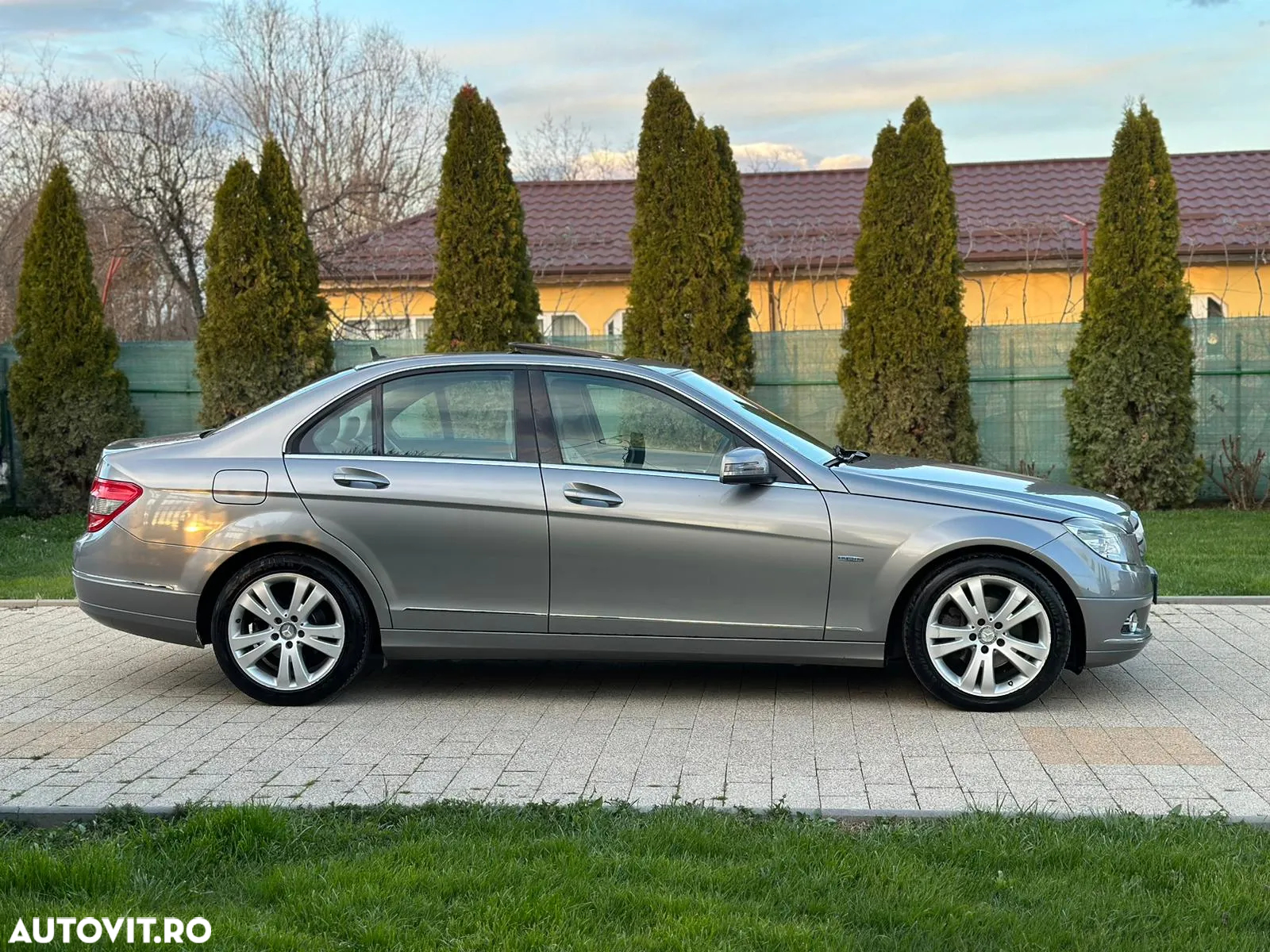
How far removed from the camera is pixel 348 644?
6449mm

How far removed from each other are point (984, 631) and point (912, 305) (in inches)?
354

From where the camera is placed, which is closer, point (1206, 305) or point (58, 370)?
point (58, 370)

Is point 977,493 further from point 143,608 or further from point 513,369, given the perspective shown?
point 143,608

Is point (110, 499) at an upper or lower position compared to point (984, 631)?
upper

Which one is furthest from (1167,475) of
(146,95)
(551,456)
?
(146,95)

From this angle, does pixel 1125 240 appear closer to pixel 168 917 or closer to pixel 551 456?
pixel 551 456

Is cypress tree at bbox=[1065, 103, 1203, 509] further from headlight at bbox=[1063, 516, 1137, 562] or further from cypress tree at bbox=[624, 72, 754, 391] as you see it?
headlight at bbox=[1063, 516, 1137, 562]

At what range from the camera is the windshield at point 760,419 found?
6551mm

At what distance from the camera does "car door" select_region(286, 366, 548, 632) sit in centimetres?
632

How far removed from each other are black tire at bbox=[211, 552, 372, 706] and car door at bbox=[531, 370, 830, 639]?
96 cm

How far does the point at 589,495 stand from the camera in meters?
6.29

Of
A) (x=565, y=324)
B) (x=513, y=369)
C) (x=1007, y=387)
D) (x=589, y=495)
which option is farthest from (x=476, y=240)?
(x=589, y=495)

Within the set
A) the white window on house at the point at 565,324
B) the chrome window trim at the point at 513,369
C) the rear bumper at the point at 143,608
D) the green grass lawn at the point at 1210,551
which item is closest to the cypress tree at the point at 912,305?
the green grass lawn at the point at 1210,551

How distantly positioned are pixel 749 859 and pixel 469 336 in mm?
11123
